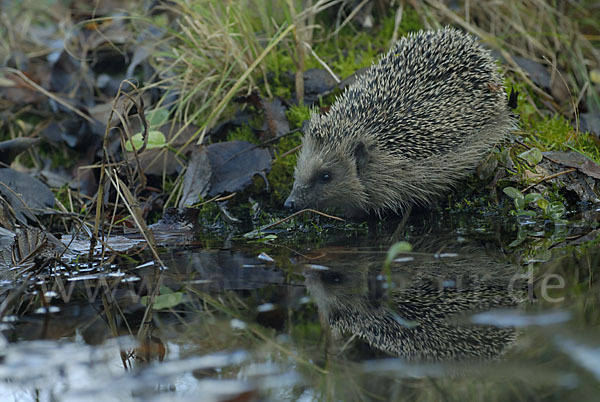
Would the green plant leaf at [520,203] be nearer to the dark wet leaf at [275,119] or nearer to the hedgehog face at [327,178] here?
the hedgehog face at [327,178]

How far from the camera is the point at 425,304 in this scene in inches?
111

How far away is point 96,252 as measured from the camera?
171 inches

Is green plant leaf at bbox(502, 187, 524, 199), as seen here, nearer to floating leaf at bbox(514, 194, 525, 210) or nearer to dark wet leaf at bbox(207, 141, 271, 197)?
floating leaf at bbox(514, 194, 525, 210)

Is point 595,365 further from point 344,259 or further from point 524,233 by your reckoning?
point 524,233

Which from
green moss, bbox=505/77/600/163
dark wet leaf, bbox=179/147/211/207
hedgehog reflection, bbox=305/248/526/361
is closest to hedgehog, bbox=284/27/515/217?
green moss, bbox=505/77/600/163

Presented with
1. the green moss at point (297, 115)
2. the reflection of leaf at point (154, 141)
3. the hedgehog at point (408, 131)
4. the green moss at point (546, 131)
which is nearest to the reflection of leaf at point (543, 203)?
the hedgehog at point (408, 131)

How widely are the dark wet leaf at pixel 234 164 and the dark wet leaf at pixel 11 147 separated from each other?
1.75 metres

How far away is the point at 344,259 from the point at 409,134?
194 centimetres

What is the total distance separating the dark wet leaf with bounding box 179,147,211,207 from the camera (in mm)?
5582

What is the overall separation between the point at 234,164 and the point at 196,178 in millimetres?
376

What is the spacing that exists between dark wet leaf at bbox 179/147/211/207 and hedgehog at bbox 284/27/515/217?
0.84 metres

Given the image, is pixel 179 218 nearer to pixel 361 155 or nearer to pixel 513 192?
pixel 361 155

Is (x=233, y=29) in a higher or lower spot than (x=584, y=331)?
higher

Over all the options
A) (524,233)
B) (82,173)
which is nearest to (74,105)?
(82,173)
